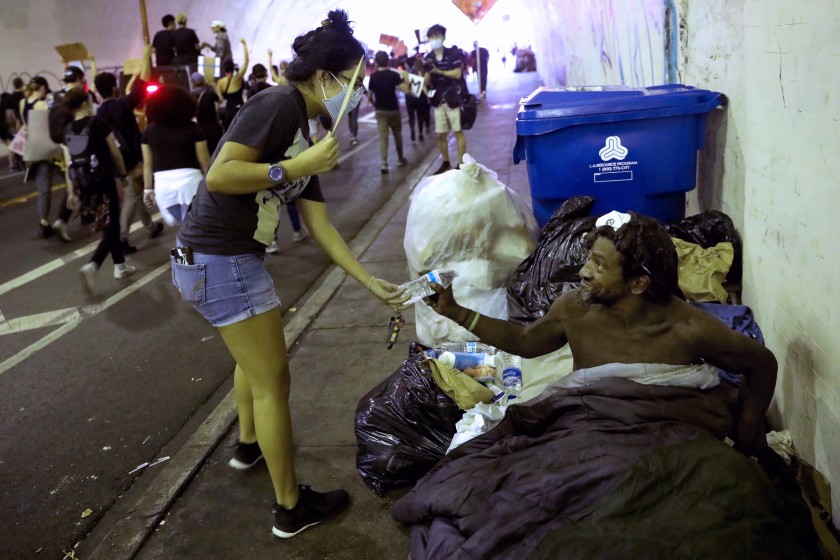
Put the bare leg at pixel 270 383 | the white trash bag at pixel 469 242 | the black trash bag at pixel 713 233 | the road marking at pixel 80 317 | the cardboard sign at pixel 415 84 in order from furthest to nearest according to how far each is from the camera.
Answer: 1. the cardboard sign at pixel 415 84
2. the road marking at pixel 80 317
3. the white trash bag at pixel 469 242
4. the black trash bag at pixel 713 233
5. the bare leg at pixel 270 383

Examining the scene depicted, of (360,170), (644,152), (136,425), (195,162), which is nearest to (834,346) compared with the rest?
(644,152)

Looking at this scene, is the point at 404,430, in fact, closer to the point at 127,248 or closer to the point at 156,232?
the point at 127,248

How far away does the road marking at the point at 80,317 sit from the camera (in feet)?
17.1

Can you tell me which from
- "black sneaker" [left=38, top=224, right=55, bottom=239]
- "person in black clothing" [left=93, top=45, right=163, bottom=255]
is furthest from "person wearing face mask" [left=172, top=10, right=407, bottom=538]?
"black sneaker" [left=38, top=224, right=55, bottom=239]

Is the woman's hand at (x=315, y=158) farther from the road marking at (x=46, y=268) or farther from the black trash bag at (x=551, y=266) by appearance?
the road marking at (x=46, y=268)

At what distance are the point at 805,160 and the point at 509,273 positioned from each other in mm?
1856

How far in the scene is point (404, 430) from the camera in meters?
3.22

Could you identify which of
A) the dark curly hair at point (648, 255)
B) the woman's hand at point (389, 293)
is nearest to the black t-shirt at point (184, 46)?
the woman's hand at point (389, 293)

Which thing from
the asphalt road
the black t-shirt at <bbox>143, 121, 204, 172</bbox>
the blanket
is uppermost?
the black t-shirt at <bbox>143, 121, 204, 172</bbox>

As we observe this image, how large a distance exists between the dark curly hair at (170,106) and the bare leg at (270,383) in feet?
12.1

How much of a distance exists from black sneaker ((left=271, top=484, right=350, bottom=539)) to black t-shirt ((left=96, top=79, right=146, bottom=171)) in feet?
17.0

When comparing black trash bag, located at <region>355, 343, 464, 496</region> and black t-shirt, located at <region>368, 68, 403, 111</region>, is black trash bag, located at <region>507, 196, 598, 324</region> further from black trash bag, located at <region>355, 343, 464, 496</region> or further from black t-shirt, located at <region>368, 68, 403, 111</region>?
black t-shirt, located at <region>368, 68, 403, 111</region>

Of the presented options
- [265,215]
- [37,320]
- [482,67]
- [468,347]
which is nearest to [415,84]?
[37,320]

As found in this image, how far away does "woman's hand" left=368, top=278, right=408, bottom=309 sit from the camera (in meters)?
2.72
